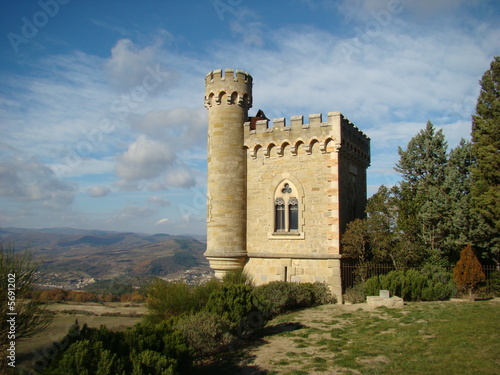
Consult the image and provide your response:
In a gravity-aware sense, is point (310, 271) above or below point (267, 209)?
below

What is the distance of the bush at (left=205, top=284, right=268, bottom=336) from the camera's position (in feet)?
37.4

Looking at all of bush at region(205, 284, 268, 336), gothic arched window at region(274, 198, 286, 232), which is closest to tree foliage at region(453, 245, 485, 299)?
gothic arched window at region(274, 198, 286, 232)

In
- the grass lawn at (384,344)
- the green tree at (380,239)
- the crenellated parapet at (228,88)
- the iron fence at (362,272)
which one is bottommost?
the grass lawn at (384,344)

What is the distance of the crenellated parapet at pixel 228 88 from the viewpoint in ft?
62.8

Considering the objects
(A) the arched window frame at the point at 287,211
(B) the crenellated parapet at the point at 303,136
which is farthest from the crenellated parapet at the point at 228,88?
(A) the arched window frame at the point at 287,211

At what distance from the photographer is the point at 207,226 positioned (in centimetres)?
1900

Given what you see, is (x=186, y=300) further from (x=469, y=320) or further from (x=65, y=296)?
(x=65, y=296)

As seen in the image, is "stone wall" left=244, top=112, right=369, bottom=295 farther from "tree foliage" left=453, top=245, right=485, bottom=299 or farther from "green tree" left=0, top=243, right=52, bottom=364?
"green tree" left=0, top=243, right=52, bottom=364

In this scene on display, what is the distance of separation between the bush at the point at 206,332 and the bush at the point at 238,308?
40 cm

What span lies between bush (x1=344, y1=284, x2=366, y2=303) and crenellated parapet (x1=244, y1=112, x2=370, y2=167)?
6.23 meters

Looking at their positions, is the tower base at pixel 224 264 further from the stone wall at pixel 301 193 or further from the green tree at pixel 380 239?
the green tree at pixel 380 239

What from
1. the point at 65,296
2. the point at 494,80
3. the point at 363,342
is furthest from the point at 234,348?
the point at 494,80

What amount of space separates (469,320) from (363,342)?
13.4ft

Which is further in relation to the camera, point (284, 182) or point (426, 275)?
point (284, 182)
